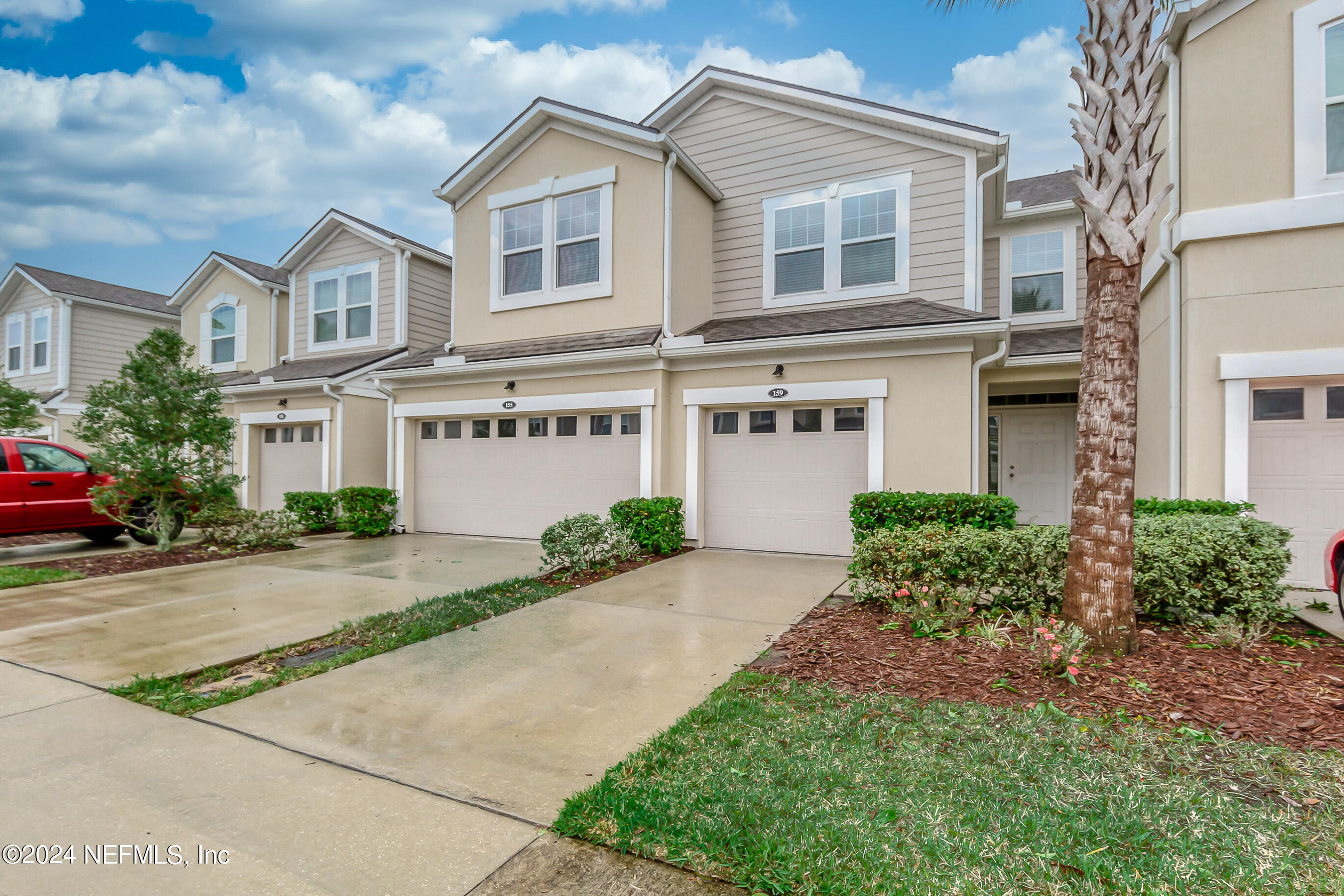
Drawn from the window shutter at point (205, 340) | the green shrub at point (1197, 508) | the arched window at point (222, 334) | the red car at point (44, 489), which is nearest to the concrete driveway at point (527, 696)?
the green shrub at point (1197, 508)

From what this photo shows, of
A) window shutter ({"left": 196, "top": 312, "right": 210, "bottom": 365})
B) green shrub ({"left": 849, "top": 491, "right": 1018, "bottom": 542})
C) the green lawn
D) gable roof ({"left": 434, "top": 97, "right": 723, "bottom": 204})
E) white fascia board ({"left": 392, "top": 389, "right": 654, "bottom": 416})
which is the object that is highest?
gable roof ({"left": 434, "top": 97, "right": 723, "bottom": 204})

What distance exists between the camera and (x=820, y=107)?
10.7m

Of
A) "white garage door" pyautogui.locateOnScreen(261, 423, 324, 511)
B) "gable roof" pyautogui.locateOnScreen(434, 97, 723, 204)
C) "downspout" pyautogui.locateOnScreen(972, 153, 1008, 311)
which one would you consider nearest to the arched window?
"white garage door" pyautogui.locateOnScreen(261, 423, 324, 511)

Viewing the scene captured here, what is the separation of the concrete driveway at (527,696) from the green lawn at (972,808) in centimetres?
39

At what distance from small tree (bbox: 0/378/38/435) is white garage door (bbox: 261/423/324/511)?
493 centimetres

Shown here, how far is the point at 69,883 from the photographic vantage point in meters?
2.28

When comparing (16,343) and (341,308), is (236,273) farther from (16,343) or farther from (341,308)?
(16,343)

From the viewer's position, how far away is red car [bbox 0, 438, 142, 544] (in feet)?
29.4

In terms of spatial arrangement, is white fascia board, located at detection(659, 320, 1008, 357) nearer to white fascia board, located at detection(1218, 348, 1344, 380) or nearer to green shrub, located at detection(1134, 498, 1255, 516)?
white fascia board, located at detection(1218, 348, 1344, 380)

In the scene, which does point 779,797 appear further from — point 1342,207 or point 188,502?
point 188,502

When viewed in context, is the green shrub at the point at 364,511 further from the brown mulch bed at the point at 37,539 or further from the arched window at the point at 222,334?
the arched window at the point at 222,334

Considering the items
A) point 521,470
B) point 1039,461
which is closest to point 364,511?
point 521,470

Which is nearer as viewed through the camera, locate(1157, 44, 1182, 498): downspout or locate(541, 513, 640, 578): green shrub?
locate(1157, 44, 1182, 498): downspout

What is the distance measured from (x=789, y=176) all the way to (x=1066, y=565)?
8.42 metres
